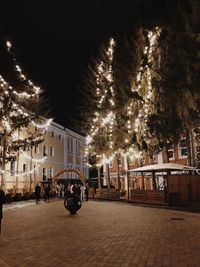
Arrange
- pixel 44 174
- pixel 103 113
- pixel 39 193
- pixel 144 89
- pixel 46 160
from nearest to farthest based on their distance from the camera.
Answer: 1. pixel 144 89
2. pixel 39 193
3. pixel 103 113
4. pixel 44 174
5. pixel 46 160

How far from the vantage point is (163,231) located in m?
11.0

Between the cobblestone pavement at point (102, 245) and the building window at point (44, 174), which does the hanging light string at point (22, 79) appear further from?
the cobblestone pavement at point (102, 245)

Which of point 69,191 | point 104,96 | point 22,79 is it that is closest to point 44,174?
point 22,79

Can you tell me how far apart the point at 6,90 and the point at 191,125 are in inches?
659

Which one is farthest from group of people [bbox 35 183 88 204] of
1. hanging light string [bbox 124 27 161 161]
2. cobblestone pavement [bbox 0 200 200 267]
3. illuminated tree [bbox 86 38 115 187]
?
hanging light string [bbox 124 27 161 161]

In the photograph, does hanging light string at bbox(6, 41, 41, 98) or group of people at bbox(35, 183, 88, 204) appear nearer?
Result: group of people at bbox(35, 183, 88, 204)

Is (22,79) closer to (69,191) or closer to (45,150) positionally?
(69,191)

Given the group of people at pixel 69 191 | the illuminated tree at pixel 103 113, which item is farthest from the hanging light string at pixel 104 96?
the group of people at pixel 69 191

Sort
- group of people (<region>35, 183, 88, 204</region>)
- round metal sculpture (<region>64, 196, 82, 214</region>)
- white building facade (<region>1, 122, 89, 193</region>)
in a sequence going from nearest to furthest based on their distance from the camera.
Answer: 1. round metal sculpture (<region>64, 196, 82, 214</region>)
2. group of people (<region>35, 183, 88, 204</region>)
3. white building facade (<region>1, 122, 89, 193</region>)

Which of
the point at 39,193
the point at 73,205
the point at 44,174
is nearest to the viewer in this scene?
the point at 73,205

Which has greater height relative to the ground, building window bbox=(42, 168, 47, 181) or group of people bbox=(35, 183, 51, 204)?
building window bbox=(42, 168, 47, 181)

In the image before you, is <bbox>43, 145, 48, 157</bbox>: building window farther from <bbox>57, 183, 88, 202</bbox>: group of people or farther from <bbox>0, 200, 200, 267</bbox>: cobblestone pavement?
<bbox>0, 200, 200, 267</bbox>: cobblestone pavement

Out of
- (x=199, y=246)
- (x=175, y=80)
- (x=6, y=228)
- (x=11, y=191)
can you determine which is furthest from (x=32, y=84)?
(x=199, y=246)

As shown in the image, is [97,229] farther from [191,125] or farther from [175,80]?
[191,125]
